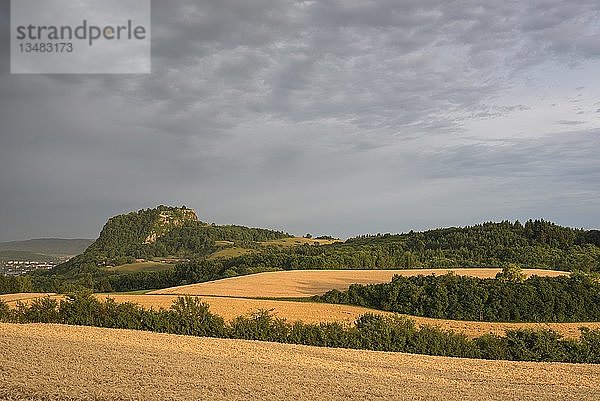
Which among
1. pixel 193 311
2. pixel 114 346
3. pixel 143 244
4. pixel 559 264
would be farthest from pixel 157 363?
pixel 143 244

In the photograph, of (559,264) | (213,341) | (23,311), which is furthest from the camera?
(559,264)

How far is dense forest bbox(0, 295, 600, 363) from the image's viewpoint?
33219 mm

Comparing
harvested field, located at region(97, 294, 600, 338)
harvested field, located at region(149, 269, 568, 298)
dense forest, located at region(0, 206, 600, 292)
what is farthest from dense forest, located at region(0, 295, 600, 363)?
dense forest, located at region(0, 206, 600, 292)

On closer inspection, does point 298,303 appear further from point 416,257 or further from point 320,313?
point 416,257

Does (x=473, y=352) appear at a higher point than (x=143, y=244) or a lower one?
lower

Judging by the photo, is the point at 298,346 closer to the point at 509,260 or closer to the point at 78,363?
the point at 78,363

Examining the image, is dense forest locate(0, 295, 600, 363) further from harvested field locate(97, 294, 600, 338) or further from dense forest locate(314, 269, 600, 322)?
dense forest locate(314, 269, 600, 322)

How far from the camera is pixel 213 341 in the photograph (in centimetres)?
3291

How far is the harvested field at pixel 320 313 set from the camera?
152ft

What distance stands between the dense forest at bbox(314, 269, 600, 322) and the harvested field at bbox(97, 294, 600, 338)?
1.75 m

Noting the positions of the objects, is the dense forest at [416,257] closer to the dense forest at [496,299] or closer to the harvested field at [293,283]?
the harvested field at [293,283]

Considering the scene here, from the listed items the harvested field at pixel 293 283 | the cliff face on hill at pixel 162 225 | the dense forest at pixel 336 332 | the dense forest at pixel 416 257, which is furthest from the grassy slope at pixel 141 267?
the dense forest at pixel 336 332

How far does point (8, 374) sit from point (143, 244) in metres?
153

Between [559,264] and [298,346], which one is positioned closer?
[298,346]
